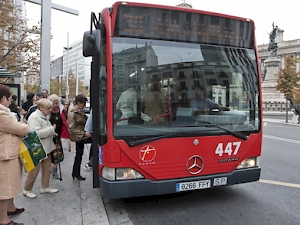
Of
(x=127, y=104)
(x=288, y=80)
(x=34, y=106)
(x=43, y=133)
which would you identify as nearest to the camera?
(x=127, y=104)

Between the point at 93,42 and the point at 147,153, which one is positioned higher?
the point at 93,42

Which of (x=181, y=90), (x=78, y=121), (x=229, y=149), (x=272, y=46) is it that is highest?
(x=272, y=46)

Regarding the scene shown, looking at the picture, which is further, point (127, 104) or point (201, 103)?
point (201, 103)

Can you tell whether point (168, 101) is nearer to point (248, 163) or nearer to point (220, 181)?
point (220, 181)

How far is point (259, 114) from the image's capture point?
4598mm

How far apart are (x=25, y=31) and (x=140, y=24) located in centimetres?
1126

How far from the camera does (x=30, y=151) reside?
360 cm

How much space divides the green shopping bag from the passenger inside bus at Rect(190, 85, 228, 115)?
7.14ft

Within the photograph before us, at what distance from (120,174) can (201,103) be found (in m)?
1.54

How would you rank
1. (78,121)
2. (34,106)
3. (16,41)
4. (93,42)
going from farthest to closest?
1. (16,41)
2. (34,106)
3. (78,121)
4. (93,42)

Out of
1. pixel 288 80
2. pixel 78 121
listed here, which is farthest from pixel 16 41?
pixel 288 80

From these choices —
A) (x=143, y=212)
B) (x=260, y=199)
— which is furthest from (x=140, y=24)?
(x=260, y=199)

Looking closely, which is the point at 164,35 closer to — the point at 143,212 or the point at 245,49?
the point at 245,49

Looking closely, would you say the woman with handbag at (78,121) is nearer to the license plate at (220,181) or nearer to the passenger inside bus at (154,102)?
the passenger inside bus at (154,102)
